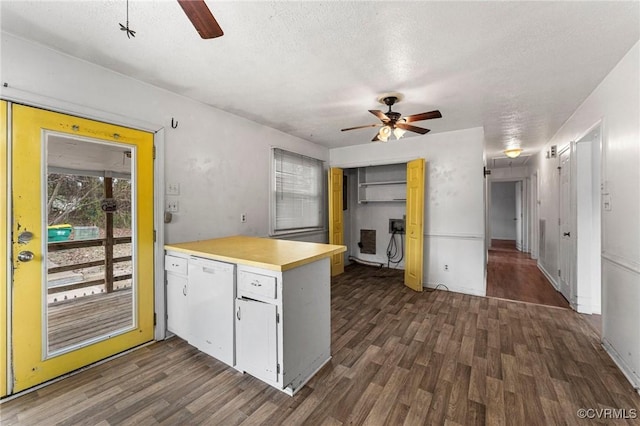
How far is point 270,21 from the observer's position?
1708 mm

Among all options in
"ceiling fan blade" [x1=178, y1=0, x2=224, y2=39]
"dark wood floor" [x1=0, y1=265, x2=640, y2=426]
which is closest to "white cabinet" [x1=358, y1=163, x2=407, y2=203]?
"dark wood floor" [x1=0, y1=265, x2=640, y2=426]

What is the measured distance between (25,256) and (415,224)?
4275 millimetres

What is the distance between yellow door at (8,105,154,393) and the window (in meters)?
1.87

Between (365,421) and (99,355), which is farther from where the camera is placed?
(99,355)

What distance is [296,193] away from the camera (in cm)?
454

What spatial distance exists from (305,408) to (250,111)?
3079 millimetres

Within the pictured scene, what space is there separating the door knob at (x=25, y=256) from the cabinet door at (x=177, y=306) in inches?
37.9

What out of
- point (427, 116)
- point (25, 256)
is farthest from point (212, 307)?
point (427, 116)

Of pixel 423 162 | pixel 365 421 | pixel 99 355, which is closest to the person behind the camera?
pixel 365 421

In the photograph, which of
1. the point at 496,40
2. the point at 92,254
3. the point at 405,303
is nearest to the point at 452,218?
the point at 405,303

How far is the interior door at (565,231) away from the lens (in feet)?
11.5

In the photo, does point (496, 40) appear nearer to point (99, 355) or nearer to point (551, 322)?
point (551, 322)

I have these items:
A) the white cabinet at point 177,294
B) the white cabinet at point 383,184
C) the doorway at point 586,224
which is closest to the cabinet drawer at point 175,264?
the white cabinet at point 177,294

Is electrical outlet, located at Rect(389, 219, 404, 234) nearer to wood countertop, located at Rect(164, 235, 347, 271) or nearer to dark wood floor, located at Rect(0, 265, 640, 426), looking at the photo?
dark wood floor, located at Rect(0, 265, 640, 426)
